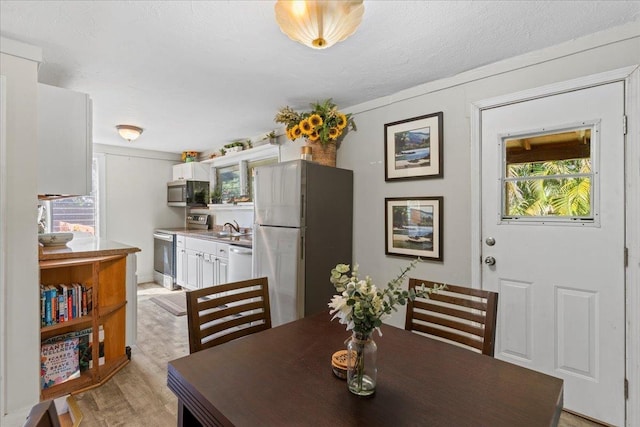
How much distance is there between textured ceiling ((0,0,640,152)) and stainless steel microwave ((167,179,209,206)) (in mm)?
2285

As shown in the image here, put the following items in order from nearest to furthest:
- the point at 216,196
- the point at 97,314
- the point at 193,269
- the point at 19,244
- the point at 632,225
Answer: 1. the point at 632,225
2. the point at 19,244
3. the point at 97,314
4. the point at 193,269
5. the point at 216,196

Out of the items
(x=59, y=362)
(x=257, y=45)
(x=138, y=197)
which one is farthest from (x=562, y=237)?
(x=138, y=197)

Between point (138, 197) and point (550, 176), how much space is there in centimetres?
564

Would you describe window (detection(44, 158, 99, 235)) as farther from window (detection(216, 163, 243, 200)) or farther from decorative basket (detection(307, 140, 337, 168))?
decorative basket (detection(307, 140, 337, 168))

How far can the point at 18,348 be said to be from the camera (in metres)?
1.93

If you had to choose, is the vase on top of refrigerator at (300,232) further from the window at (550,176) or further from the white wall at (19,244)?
the white wall at (19,244)

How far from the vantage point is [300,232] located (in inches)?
105

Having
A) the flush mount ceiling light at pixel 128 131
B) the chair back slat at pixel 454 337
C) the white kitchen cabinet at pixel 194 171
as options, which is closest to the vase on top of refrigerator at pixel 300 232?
the chair back slat at pixel 454 337

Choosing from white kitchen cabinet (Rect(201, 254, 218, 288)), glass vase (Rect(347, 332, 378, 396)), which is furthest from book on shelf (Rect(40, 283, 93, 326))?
glass vase (Rect(347, 332, 378, 396))

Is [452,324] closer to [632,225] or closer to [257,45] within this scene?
[632,225]

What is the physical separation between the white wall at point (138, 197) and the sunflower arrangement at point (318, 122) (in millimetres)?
3510

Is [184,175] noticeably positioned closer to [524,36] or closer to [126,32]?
[126,32]

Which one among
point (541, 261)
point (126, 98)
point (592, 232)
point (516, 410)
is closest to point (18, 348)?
point (126, 98)

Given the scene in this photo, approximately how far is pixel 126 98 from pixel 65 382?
235cm
